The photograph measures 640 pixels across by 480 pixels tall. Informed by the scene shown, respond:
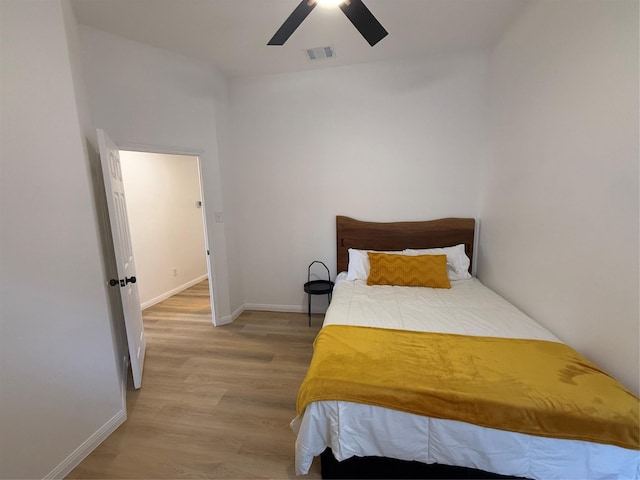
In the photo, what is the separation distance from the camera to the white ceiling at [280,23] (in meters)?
2.00

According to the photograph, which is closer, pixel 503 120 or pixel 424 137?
pixel 503 120

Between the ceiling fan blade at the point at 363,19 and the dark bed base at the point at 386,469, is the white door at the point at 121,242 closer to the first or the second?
the dark bed base at the point at 386,469

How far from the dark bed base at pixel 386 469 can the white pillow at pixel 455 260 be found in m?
1.79

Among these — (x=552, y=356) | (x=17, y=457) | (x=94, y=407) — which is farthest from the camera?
(x=94, y=407)

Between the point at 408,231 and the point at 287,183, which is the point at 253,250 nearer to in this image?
the point at 287,183

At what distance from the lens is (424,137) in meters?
2.95

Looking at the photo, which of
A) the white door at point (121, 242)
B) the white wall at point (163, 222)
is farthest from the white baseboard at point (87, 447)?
the white wall at point (163, 222)

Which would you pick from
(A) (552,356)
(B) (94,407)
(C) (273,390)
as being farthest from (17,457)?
(A) (552,356)

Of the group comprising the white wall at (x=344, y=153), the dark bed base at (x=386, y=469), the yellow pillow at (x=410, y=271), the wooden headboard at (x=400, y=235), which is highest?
the white wall at (x=344, y=153)

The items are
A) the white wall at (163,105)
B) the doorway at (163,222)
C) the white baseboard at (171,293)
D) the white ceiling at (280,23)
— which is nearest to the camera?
the white ceiling at (280,23)

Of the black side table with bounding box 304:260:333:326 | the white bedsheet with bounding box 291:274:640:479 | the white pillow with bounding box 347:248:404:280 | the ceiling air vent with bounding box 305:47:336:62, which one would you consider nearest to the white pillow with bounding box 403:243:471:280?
the white pillow with bounding box 347:248:404:280

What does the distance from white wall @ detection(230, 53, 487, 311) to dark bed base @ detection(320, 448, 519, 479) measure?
2.05 meters

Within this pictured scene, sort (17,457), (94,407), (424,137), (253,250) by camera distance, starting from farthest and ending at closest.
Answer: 1. (253,250)
2. (424,137)
3. (94,407)
4. (17,457)

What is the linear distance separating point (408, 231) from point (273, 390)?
79.8 inches
